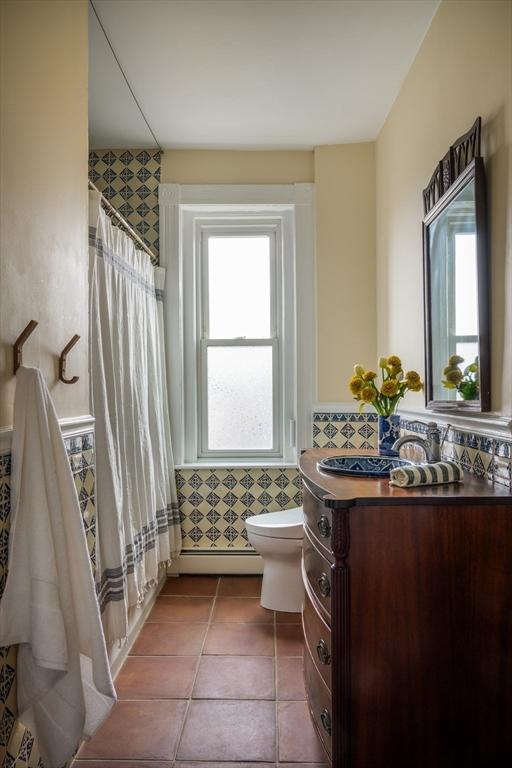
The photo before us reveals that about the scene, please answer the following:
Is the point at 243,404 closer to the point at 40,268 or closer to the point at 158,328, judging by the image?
the point at 158,328

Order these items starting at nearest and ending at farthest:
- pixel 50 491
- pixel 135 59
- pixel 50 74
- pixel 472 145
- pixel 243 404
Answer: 1. pixel 50 491
2. pixel 50 74
3. pixel 472 145
4. pixel 135 59
5. pixel 243 404

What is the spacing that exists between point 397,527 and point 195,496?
212 centimetres

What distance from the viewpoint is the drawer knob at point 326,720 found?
1495 millimetres

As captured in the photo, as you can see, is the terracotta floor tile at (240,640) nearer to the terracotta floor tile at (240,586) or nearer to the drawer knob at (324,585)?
the terracotta floor tile at (240,586)

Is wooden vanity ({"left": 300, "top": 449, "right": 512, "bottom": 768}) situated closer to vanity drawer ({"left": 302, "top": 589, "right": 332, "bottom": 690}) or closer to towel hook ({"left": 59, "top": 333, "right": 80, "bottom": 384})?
vanity drawer ({"left": 302, "top": 589, "right": 332, "bottom": 690})

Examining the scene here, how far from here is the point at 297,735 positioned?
1.89m

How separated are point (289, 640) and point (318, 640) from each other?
1.03m

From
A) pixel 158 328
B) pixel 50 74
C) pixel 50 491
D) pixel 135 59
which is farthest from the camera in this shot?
pixel 158 328

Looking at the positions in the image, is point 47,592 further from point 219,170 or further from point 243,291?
point 219,170

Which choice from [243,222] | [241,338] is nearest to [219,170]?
[243,222]

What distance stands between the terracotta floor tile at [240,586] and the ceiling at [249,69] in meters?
2.57

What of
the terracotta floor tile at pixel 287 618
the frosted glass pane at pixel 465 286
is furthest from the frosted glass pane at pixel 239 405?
the frosted glass pane at pixel 465 286

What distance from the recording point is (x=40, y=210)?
5.07 ft

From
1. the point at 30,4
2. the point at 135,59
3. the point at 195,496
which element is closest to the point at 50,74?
the point at 30,4
